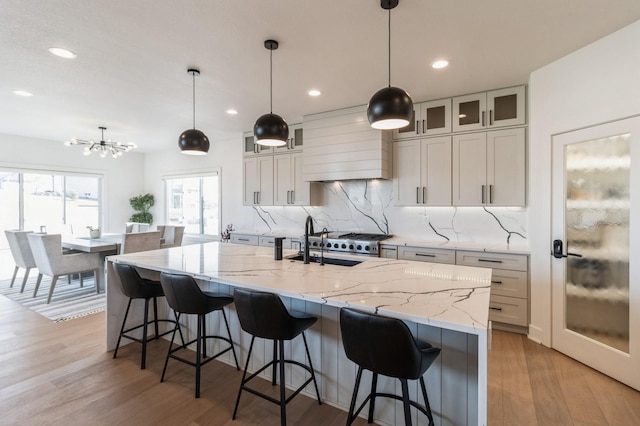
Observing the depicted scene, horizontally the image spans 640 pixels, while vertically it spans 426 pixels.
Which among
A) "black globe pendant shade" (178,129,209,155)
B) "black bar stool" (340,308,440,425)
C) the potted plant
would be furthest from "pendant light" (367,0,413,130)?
the potted plant

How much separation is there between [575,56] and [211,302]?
3608mm

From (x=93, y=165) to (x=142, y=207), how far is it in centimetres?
131

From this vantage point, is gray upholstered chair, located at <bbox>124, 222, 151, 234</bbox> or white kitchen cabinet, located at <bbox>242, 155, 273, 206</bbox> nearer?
white kitchen cabinet, located at <bbox>242, 155, 273, 206</bbox>

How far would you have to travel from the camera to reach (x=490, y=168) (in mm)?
3559

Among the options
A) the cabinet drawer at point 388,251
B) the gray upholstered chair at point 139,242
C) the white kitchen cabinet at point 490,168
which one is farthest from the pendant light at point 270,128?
the gray upholstered chair at point 139,242

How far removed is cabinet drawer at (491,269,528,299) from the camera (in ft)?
10.6

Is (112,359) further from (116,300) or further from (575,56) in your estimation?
(575,56)

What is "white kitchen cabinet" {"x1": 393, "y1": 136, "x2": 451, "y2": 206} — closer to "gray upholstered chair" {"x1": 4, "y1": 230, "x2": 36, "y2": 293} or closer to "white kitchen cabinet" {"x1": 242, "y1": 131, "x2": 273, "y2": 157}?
"white kitchen cabinet" {"x1": 242, "y1": 131, "x2": 273, "y2": 157}

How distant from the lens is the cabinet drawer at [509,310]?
10.6 ft

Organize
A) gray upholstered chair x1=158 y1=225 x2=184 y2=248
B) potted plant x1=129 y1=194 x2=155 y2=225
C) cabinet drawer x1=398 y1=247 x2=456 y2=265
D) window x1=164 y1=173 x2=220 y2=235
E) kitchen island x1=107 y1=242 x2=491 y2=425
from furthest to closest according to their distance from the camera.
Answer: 1. potted plant x1=129 y1=194 x2=155 y2=225
2. window x1=164 y1=173 x2=220 y2=235
3. gray upholstered chair x1=158 y1=225 x2=184 y2=248
4. cabinet drawer x1=398 y1=247 x2=456 y2=265
5. kitchen island x1=107 y1=242 x2=491 y2=425

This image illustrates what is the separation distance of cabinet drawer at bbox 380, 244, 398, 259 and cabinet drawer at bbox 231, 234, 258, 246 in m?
2.14

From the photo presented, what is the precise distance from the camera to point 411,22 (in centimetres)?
223

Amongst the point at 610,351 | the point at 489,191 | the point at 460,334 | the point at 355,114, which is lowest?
the point at 610,351

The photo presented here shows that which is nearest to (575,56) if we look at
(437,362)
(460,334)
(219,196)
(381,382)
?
(460,334)
